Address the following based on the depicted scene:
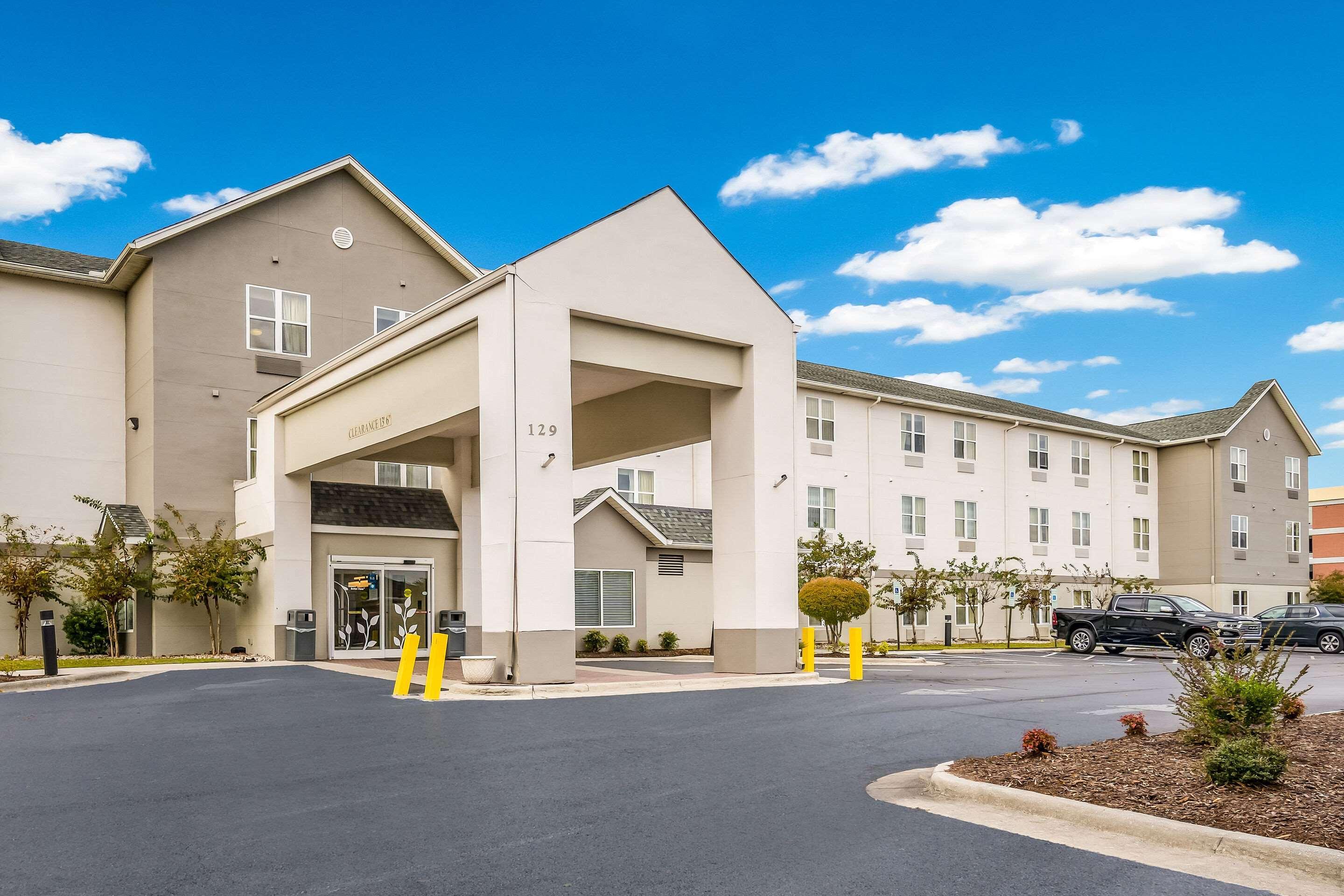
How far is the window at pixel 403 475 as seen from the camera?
3025 cm

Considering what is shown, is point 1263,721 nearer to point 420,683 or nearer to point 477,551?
point 420,683

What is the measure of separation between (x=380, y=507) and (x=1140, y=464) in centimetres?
3650

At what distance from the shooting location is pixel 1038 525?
4541cm

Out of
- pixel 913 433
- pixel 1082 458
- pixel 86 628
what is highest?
pixel 913 433

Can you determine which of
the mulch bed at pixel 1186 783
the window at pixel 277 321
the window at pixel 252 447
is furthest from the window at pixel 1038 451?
the mulch bed at pixel 1186 783

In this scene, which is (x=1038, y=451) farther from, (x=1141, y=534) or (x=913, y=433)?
(x=1141, y=534)

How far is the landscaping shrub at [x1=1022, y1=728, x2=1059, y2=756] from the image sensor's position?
370 inches

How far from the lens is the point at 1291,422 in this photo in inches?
2190

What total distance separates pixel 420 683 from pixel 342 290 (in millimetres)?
15583

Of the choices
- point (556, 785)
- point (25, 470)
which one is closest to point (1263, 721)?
point (556, 785)

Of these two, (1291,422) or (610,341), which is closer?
(610,341)

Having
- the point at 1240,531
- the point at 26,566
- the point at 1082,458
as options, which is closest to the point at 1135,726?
the point at 26,566

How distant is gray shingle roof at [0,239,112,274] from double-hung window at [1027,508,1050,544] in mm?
33924

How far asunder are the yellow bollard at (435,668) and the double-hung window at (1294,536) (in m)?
50.5
